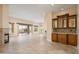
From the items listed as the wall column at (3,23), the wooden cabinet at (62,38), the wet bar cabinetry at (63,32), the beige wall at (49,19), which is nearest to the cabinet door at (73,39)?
the wet bar cabinetry at (63,32)

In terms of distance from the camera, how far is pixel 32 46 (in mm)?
4207

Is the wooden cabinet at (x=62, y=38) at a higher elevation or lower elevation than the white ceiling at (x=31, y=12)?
lower

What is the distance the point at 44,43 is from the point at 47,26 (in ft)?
2.19

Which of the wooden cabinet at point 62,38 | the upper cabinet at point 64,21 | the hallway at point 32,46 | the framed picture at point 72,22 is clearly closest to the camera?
the hallway at point 32,46

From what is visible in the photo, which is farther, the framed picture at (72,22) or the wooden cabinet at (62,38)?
the wooden cabinet at (62,38)

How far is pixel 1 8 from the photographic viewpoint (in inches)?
143

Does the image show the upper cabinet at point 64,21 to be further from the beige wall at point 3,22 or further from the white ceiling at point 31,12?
the beige wall at point 3,22

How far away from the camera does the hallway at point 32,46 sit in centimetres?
391

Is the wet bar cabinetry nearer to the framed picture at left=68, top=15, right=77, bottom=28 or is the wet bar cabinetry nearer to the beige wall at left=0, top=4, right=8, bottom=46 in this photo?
the framed picture at left=68, top=15, right=77, bottom=28

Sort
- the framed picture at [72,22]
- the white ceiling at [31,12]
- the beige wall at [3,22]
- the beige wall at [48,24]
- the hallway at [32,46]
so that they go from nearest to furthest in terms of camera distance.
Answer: the beige wall at [3,22] → the hallway at [32,46] → the white ceiling at [31,12] → the framed picture at [72,22] → the beige wall at [48,24]
